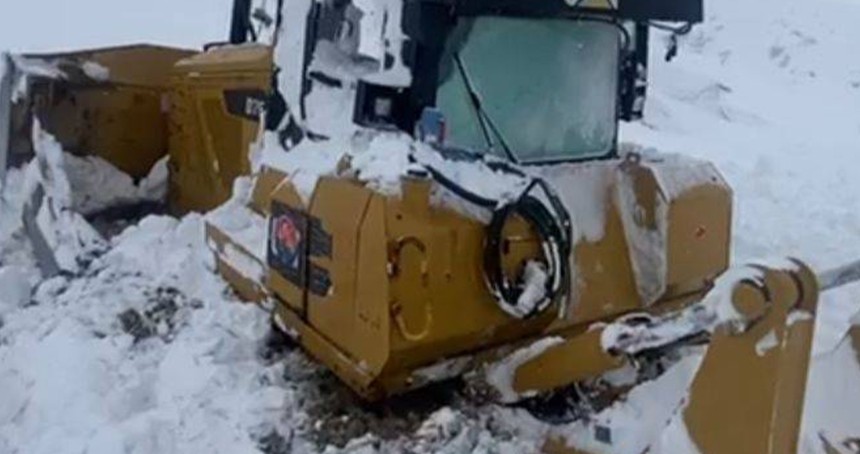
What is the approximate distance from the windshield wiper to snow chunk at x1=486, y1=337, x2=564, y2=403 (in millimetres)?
692

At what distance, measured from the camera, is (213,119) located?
5.57 metres

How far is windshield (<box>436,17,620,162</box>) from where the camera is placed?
3.76m

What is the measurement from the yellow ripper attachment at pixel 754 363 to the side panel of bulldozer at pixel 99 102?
13.5 ft

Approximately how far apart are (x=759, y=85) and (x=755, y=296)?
1507 centimetres

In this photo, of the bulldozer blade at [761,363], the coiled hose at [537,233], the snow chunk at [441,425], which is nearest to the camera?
the bulldozer blade at [761,363]

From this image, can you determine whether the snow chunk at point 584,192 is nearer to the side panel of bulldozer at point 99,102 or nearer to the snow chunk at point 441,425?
the snow chunk at point 441,425

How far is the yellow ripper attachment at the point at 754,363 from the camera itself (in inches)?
88.9

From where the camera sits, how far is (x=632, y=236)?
3.89 m

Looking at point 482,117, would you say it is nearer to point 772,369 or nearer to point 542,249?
point 542,249

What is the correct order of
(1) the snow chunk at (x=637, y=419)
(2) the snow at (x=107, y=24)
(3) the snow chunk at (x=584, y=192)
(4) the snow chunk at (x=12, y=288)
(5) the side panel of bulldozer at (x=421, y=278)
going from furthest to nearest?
(2) the snow at (x=107, y=24) < (4) the snow chunk at (x=12, y=288) < (3) the snow chunk at (x=584, y=192) < (5) the side panel of bulldozer at (x=421, y=278) < (1) the snow chunk at (x=637, y=419)

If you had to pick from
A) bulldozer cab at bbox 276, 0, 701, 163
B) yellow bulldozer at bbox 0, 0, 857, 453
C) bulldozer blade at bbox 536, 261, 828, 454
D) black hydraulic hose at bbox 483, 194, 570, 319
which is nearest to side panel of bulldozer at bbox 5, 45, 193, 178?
yellow bulldozer at bbox 0, 0, 857, 453

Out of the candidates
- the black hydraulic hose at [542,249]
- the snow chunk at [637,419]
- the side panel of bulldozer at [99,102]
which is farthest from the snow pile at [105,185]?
the snow chunk at [637,419]

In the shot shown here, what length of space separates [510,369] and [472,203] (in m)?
0.54

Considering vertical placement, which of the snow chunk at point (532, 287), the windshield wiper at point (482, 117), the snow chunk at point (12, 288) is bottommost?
the snow chunk at point (12, 288)
